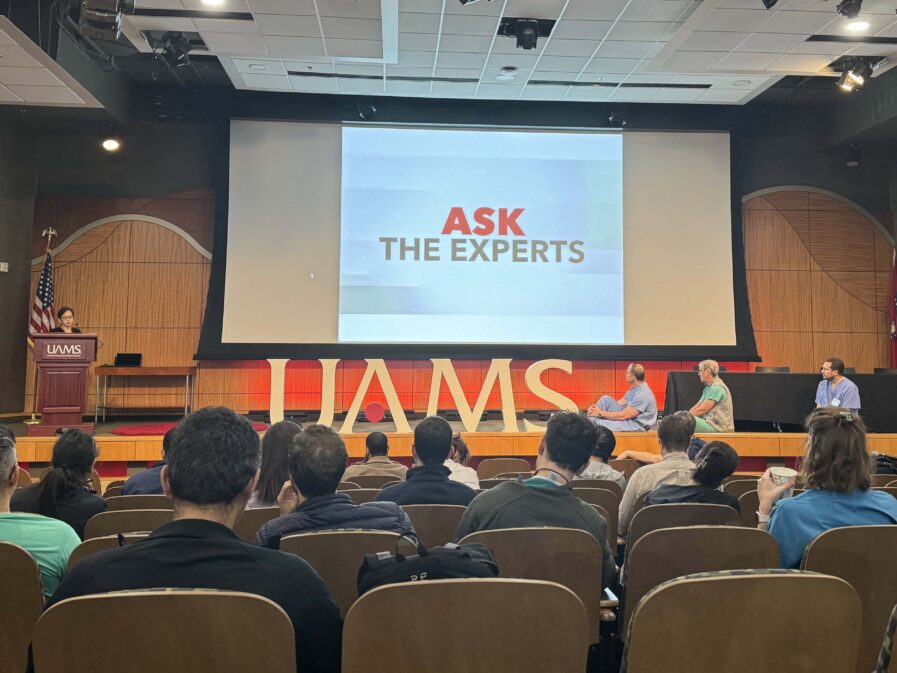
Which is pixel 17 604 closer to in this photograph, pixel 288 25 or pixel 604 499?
pixel 604 499

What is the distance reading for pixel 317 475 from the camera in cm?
205

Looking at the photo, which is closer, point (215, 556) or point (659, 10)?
point (215, 556)

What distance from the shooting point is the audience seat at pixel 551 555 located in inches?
74.9

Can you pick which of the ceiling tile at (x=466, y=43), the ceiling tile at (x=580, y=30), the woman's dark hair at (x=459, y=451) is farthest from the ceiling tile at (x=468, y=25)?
the woman's dark hair at (x=459, y=451)

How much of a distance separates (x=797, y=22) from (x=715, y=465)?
5.55m

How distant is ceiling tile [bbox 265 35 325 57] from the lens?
6.99 metres

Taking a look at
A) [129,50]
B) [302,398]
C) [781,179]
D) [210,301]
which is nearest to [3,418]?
[210,301]

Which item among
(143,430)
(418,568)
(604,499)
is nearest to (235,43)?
(143,430)

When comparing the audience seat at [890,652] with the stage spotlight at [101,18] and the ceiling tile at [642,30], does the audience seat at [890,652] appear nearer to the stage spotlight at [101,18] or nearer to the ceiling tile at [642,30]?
the stage spotlight at [101,18]

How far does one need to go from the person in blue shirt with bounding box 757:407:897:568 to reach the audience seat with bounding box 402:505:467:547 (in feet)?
3.48

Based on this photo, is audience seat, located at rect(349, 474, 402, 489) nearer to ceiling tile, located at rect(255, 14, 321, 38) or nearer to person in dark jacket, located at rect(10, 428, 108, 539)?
person in dark jacket, located at rect(10, 428, 108, 539)

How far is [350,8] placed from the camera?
6285 mm

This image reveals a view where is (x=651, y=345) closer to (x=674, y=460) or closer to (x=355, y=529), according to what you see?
(x=674, y=460)

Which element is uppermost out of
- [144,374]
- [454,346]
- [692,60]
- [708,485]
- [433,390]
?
[692,60]
